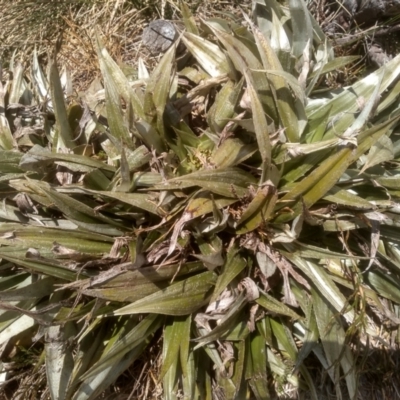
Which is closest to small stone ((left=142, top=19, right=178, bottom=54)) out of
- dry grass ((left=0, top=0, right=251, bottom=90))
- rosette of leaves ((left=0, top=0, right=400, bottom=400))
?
dry grass ((left=0, top=0, right=251, bottom=90))

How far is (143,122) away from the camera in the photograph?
1231 mm

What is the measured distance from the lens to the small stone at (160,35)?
69.4 inches

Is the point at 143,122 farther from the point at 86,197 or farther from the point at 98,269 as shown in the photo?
the point at 98,269

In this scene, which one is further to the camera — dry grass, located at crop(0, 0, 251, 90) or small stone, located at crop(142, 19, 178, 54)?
dry grass, located at crop(0, 0, 251, 90)

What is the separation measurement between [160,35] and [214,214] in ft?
2.82

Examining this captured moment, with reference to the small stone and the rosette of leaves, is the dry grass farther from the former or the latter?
the rosette of leaves

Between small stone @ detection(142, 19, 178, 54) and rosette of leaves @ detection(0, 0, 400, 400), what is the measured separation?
14.4 inches

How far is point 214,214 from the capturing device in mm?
1200

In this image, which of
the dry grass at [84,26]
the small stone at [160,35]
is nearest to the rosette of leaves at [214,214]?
the small stone at [160,35]

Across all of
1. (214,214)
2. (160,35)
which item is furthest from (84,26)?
(214,214)

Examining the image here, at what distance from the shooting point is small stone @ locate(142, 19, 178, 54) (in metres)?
1.76

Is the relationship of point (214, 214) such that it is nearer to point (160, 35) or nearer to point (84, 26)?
point (160, 35)

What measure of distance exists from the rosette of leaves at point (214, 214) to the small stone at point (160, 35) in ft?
1.20

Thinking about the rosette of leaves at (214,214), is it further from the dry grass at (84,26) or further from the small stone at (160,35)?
the dry grass at (84,26)
